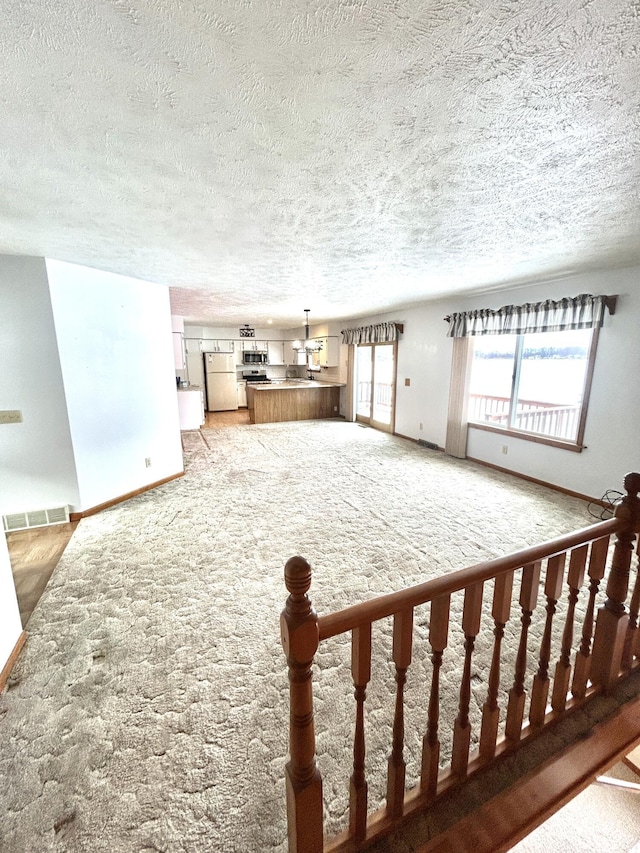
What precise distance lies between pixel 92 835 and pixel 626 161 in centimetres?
326

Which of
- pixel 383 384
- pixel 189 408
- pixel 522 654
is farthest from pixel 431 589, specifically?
pixel 383 384

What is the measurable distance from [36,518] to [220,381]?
647cm

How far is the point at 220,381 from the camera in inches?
367

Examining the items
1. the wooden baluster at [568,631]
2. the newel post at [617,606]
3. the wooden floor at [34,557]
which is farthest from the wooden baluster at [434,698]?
the wooden floor at [34,557]

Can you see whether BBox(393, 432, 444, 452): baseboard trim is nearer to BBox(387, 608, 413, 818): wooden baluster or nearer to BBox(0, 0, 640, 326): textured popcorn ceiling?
BBox(0, 0, 640, 326): textured popcorn ceiling

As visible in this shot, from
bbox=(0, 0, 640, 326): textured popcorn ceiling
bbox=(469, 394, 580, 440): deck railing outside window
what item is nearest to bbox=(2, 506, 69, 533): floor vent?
bbox=(0, 0, 640, 326): textured popcorn ceiling

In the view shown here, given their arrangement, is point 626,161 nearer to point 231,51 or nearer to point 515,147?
point 515,147

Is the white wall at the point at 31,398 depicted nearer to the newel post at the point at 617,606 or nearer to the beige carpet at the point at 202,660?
the beige carpet at the point at 202,660

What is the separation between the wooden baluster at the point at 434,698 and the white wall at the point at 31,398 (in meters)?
3.45

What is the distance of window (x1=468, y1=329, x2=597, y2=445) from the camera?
376cm

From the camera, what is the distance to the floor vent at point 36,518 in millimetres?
3111

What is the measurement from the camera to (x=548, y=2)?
0.81m

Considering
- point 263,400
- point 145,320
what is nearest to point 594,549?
point 145,320

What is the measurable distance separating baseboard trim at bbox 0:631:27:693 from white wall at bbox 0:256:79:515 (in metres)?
1.51
